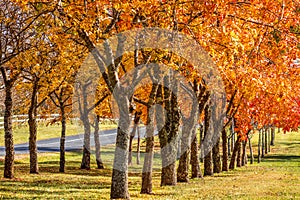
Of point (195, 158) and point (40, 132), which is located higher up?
point (195, 158)

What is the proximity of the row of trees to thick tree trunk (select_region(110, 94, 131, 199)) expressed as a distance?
0.12 feet

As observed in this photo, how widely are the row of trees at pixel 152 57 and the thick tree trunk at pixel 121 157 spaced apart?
4 centimetres

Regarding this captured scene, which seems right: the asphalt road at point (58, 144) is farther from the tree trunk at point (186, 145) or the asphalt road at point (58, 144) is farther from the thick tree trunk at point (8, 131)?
the tree trunk at point (186, 145)

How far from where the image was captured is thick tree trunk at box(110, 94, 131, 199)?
17969 millimetres

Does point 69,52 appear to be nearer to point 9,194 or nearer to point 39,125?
point 9,194

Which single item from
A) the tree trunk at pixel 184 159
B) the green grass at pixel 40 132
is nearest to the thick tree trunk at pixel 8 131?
the tree trunk at pixel 184 159

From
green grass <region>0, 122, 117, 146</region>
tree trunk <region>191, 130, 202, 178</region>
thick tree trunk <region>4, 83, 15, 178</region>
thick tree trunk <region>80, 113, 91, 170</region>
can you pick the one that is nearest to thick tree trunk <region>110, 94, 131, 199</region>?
thick tree trunk <region>4, 83, 15, 178</region>

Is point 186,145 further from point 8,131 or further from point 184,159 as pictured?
point 8,131

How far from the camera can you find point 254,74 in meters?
20.5

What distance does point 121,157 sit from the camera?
18.1 meters

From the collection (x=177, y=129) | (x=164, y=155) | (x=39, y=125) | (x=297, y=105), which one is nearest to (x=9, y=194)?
(x=164, y=155)

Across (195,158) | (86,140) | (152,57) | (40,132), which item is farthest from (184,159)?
(40,132)

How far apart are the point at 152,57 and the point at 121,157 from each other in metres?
4.10

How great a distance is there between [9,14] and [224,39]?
36.5 ft
